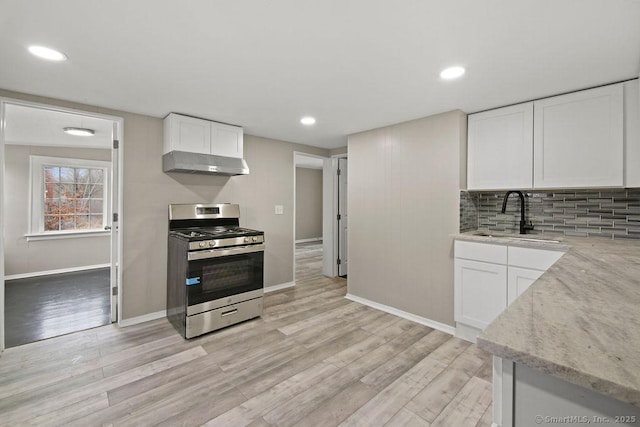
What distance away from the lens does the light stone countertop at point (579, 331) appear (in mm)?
533

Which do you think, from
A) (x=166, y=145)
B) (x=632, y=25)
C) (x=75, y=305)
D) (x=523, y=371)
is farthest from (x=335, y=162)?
(x=523, y=371)

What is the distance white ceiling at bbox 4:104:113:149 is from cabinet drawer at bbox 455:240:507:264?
4085 millimetres

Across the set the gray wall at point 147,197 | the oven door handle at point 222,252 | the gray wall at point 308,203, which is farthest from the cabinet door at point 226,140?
the gray wall at point 308,203

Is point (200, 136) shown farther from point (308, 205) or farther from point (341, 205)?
point (308, 205)

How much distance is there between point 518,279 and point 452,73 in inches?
70.6

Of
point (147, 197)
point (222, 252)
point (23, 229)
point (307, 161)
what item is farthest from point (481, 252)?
point (23, 229)

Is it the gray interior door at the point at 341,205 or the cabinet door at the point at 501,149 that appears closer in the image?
the cabinet door at the point at 501,149

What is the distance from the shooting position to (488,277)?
8.64ft

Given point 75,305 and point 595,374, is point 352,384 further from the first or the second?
point 75,305

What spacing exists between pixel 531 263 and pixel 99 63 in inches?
143

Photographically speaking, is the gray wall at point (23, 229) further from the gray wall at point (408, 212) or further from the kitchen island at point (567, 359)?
the kitchen island at point (567, 359)

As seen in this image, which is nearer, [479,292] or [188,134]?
[479,292]

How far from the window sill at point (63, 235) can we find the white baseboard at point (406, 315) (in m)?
4.91

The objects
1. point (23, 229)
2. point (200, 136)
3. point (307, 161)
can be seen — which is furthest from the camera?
point (307, 161)
